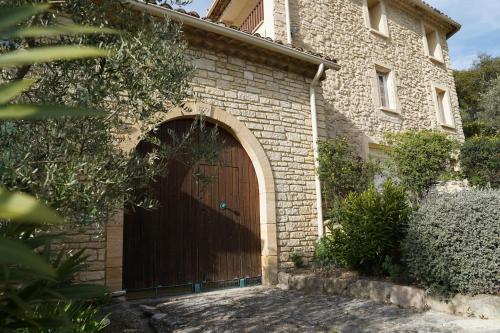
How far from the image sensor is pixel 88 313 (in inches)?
113

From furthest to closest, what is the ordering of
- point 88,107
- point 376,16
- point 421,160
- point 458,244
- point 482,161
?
1. point 376,16
2. point 482,161
3. point 421,160
4. point 458,244
5. point 88,107

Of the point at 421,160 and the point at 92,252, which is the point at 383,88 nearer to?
the point at 421,160

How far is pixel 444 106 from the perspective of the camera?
12117mm

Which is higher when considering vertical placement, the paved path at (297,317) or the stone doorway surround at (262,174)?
the stone doorway surround at (262,174)

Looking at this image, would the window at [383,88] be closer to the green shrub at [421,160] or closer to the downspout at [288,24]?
the green shrub at [421,160]

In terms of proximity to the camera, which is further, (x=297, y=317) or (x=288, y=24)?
(x=288, y=24)

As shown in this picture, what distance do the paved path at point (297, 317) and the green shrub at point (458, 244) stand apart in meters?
0.40

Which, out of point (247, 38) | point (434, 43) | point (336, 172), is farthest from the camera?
point (434, 43)

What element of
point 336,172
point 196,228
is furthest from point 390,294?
point 196,228

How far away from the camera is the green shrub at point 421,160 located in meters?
7.98

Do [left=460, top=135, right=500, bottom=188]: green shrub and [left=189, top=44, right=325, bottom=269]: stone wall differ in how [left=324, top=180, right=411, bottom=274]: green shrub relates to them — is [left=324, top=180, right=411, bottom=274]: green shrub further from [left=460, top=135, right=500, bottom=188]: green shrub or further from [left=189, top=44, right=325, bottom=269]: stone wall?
[left=460, top=135, right=500, bottom=188]: green shrub

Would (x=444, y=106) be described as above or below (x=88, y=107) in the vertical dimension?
above

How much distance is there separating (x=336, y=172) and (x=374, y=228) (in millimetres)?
1948

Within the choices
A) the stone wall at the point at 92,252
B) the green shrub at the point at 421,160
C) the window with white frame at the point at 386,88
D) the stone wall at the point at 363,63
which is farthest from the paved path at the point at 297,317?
the window with white frame at the point at 386,88
